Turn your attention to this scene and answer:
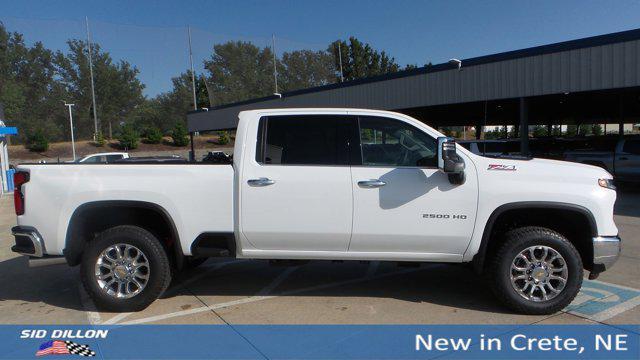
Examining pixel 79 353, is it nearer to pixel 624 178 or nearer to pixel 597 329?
pixel 597 329

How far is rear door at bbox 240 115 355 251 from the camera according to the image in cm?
449

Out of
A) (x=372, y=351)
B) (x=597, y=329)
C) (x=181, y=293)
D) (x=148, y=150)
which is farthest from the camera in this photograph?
(x=148, y=150)

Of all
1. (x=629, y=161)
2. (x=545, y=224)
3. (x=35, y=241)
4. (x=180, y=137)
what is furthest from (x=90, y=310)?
(x=180, y=137)

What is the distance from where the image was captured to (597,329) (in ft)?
13.6

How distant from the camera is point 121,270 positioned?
4.71 meters

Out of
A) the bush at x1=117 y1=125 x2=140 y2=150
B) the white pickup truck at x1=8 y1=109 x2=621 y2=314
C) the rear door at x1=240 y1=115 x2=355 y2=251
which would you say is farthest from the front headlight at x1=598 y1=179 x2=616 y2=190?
the bush at x1=117 y1=125 x2=140 y2=150

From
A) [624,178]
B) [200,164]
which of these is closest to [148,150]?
[624,178]

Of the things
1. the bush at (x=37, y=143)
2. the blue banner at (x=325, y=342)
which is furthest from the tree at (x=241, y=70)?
the blue banner at (x=325, y=342)

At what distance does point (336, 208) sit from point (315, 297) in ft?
3.94

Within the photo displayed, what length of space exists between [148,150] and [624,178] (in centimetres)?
4297

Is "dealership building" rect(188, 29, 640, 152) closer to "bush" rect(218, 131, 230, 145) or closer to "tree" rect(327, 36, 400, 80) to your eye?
"bush" rect(218, 131, 230, 145)

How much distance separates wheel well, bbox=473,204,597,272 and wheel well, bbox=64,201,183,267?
2.99m

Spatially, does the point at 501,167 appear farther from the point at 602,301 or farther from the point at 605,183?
the point at 602,301

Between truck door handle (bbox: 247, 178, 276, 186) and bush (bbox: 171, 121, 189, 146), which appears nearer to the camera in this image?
truck door handle (bbox: 247, 178, 276, 186)
